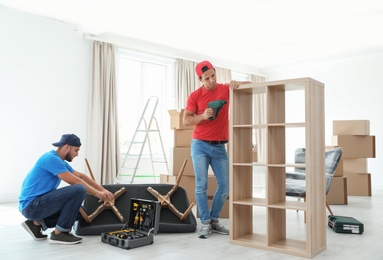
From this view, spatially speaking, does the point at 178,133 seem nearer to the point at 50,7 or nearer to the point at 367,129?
the point at 50,7

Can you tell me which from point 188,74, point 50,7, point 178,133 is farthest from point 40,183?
point 188,74

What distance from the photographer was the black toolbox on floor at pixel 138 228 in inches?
110

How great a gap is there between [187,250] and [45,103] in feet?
12.1

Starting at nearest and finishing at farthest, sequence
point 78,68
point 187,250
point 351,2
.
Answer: point 187,250, point 351,2, point 78,68

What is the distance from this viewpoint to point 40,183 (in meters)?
2.91

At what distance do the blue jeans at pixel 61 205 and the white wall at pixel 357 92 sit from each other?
5.94 meters

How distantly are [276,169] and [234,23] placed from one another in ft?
11.1

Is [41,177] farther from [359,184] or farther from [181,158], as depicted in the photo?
[359,184]

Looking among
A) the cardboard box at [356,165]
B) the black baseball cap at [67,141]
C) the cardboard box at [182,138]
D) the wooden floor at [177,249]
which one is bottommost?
the wooden floor at [177,249]

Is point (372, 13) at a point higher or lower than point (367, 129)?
Result: higher

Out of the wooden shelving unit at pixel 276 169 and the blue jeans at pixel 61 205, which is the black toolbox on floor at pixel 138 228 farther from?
the wooden shelving unit at pixel 276 169

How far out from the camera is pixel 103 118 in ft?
20.0

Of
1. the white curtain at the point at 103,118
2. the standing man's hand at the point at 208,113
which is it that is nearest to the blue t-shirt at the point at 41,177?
the standing man's hand at the point at 208,113

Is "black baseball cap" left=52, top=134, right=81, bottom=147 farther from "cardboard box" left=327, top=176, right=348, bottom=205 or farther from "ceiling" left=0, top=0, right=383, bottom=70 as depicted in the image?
"cardboard box" left=327, top=176, right=348, bottom=205
